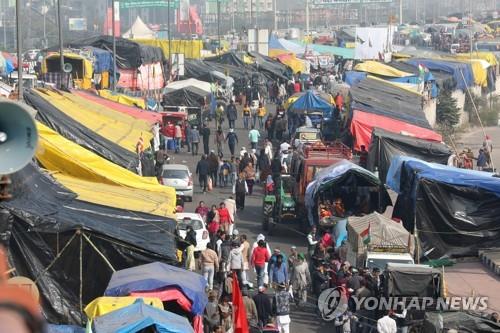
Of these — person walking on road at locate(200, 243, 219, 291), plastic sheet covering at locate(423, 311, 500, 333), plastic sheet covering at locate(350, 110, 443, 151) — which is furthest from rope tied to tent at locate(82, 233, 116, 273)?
plastic sheet covering at locate(350, 110, 443, 151)

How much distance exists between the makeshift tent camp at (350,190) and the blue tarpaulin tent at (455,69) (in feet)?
98.2

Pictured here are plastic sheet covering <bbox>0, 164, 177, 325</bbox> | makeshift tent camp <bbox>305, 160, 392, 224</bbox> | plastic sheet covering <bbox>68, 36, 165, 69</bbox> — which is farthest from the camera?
plastic sheet covering <bbox>68, 36, 165, 69</bbox>

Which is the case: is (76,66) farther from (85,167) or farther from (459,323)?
(459,323)

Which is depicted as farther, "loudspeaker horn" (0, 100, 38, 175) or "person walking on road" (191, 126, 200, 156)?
"person walking on road" (191, 126, 200, 156)

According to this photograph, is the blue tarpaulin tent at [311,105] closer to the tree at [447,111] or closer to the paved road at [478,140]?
the paved road at [478,140]

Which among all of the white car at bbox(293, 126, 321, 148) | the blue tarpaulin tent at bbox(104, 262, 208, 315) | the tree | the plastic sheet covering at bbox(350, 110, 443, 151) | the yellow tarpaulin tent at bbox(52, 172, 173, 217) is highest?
the yellow tarpaulin tent at bbox(52, 172, 173, 217)

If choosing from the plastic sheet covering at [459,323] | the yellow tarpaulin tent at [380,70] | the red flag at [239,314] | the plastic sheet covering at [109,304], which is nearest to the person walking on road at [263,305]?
the red flag at [239,314]

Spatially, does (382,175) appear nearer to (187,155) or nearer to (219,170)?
(219,170)

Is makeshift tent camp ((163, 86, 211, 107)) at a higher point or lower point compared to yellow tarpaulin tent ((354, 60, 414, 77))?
lower

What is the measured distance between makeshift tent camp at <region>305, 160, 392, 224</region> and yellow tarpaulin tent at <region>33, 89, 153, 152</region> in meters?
3.39

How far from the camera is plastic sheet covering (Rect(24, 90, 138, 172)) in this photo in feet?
61.4

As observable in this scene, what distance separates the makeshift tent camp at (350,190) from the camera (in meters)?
20.0

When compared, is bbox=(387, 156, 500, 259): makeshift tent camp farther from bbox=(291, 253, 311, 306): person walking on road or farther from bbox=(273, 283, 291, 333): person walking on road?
bbox=(273, 283, 291, 333): person walking on road

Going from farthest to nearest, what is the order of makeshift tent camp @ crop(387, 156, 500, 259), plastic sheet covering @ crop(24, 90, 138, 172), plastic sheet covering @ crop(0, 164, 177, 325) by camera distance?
plastic sheet covering @ crop(24, 90, 138, 172) → makeshift tent camp @ crop(387, 156, 500, 259) → plastic sheet covering @ crop(0, 164, 177, 325)
